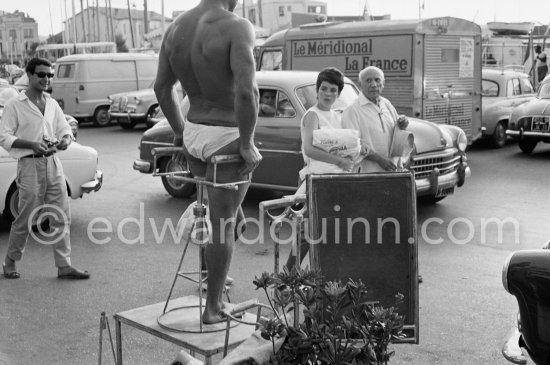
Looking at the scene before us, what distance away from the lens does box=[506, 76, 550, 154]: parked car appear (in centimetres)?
1473

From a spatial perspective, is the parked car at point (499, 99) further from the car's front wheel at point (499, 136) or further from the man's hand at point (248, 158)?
the man's hand at point (248, 158)

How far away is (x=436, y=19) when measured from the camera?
13367 millimetres

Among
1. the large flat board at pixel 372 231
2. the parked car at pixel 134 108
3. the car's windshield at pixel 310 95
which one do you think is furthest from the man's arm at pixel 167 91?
the parked car at pixel 134 108

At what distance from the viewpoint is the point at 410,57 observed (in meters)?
13.1

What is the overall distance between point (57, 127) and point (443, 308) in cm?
365

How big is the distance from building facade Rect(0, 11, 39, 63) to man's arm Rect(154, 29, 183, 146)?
114663mm

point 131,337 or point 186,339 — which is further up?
point 186,339

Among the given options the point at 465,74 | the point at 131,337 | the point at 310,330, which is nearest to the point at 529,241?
the point at 131,337

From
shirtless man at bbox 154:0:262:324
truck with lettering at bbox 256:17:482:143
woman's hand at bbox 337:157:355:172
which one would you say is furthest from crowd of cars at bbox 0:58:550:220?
shirtless man at bbox 154:0:262:324

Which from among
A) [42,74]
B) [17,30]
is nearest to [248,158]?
[42,74]

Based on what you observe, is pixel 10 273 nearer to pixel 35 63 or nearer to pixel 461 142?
pixel 35 63

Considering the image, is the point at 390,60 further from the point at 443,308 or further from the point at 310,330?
the point at 310,330

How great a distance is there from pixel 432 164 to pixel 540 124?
20.4ft

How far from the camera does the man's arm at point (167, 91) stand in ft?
14.9
